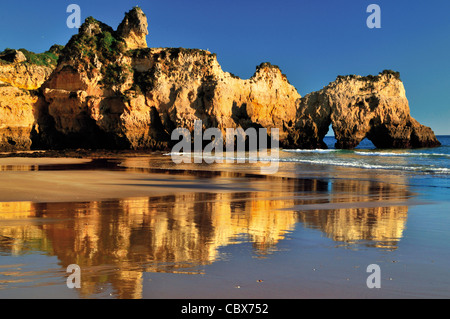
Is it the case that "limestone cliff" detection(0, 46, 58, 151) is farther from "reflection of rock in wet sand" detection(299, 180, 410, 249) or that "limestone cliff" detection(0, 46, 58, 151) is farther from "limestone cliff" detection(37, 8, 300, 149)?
"reflection of rock in wet sand" detection(299, 180, 410, 249)

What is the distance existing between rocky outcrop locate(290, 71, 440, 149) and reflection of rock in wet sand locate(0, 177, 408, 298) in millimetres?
39287

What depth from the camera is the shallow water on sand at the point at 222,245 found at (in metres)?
4.06

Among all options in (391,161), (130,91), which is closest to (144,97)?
(130,91)

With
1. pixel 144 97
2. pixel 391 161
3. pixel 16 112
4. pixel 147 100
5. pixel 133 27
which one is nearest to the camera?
pixel 391 161

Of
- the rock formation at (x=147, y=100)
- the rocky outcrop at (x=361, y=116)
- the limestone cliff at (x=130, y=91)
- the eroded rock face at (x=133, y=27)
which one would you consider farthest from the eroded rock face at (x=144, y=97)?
the rocky outcrop at (x=361, y=116)

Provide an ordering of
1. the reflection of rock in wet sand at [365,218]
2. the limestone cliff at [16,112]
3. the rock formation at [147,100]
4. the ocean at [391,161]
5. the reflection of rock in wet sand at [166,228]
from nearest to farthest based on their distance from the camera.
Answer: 1. the reflection of rock in wet sand at [166,228]
2. the reflection of rock in wet sand at [365,218]
3. the ocean at [391,161]
4. the limestone cliff at [16,112]
5. the rock formation at [147,100]

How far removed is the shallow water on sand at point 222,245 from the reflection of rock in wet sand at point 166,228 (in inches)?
0.7

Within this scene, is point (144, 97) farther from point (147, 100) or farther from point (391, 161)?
point (391, 161)

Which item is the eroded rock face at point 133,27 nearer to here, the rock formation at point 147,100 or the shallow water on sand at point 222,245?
the rock formation at point 147,100

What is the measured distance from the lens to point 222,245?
18.9 ft

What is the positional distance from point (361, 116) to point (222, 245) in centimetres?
4597

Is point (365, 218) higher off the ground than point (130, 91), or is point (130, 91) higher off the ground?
point (130, 91)
